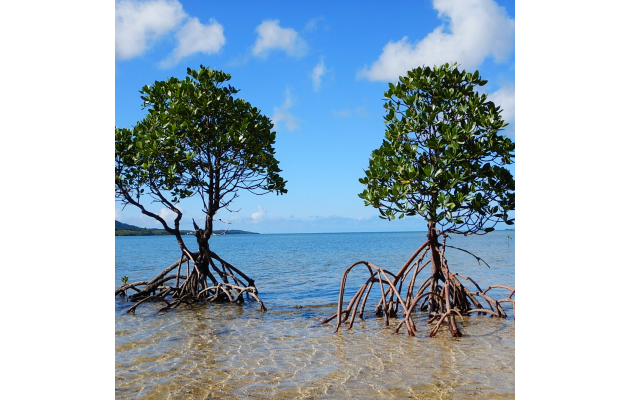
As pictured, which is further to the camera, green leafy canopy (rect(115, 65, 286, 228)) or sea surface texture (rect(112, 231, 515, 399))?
green leafy canopy (rect(115, 65, 286, 228))

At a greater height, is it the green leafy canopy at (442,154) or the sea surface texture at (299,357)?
the green leafy canopy at (442,154)

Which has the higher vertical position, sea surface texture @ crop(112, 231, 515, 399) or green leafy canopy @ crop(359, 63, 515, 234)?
green leafy canopy @ crop(359, 63, 515, 234)

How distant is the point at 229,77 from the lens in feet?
36.2

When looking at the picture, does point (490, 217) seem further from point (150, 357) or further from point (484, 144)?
point (150, 357)

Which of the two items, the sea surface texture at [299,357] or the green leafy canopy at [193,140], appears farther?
the green leafy canopy at [193,140]

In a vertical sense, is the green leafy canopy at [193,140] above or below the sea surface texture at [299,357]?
above

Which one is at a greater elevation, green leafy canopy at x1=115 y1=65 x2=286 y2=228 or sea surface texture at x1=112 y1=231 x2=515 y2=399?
green leafy canopy at x1=115 y1=65 x2=286 y2=228
